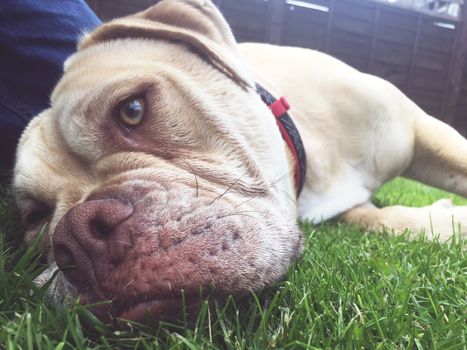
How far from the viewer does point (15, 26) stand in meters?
2.95

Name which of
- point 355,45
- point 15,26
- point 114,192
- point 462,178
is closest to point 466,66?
point 355,45

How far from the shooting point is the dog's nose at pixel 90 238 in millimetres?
1283

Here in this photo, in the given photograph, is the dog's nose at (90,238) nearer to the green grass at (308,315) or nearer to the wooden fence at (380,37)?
the green grass at (308,315)

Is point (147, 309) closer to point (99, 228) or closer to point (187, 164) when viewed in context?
point (99, 228)

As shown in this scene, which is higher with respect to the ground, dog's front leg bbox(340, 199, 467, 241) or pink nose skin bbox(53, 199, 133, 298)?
pink nose skin bbox(53, 199, 133, 298)

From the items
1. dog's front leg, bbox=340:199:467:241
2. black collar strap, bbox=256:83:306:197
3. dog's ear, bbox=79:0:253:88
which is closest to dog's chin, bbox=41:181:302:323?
dog's ear, bbox=79:0:253:88

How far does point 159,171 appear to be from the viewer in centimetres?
166

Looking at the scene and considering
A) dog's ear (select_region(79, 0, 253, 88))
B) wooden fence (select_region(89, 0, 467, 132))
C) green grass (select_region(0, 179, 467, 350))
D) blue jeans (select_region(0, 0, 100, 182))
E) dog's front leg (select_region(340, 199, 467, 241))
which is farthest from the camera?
wooden fence (select_region(89, 0, 467, 132))

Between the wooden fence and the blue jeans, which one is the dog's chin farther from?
the wooden fence

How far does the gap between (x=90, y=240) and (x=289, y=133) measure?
1.46m

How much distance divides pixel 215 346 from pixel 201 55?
1414mm

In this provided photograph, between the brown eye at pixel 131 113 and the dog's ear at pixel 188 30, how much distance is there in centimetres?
51

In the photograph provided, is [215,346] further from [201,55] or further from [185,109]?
[201,55]

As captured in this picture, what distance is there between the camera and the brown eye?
1855mm
